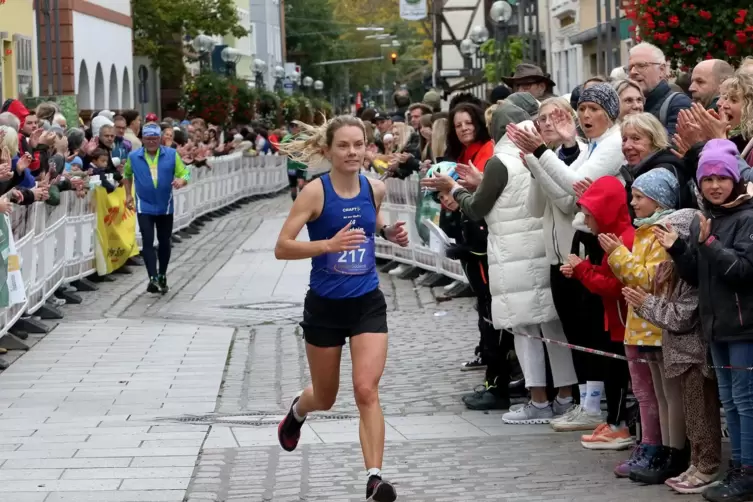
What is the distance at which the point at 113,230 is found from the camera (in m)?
19.4

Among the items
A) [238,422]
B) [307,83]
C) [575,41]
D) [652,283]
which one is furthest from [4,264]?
[307,83]

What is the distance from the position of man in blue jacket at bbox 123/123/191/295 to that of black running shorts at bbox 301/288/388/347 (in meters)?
10.0

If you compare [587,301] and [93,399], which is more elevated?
[587,301]

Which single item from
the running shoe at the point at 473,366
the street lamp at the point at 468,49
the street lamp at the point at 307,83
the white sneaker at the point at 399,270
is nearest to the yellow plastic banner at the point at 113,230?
the white sneaker at the point at 399,270

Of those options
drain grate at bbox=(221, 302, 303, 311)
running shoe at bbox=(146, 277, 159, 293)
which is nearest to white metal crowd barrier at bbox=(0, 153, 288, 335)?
Result: running shoe at bbox=(146, 277, 159, 293)

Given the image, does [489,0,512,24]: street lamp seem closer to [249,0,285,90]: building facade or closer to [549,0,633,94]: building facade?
[549,0,633,94]: building facade

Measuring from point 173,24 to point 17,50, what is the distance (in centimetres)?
1578

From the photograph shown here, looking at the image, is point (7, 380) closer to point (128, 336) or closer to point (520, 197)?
point (128, 336)

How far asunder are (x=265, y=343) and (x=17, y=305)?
212cm

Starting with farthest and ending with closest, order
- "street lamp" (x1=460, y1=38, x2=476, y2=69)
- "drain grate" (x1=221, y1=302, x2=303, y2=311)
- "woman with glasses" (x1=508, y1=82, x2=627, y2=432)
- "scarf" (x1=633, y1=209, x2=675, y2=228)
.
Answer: "street lamp" (x1=460, y1=38, x2=476, y2=69) < "drain grate" (x1=221, y1=302, x2=303, y2=311) < "woman with glasses" (x1=508, y1=82, x2=627, y2=432) < "scarf" (x1=633, y1=209, x2=675, y2=228)

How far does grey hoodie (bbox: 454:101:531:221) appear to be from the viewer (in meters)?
9.34

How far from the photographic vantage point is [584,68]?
36312mm

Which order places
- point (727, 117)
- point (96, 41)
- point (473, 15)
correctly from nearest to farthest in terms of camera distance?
point (727, 117), point (96, 41), point (473, 15)

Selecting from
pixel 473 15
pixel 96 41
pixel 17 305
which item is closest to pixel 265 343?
pixel 17 305
